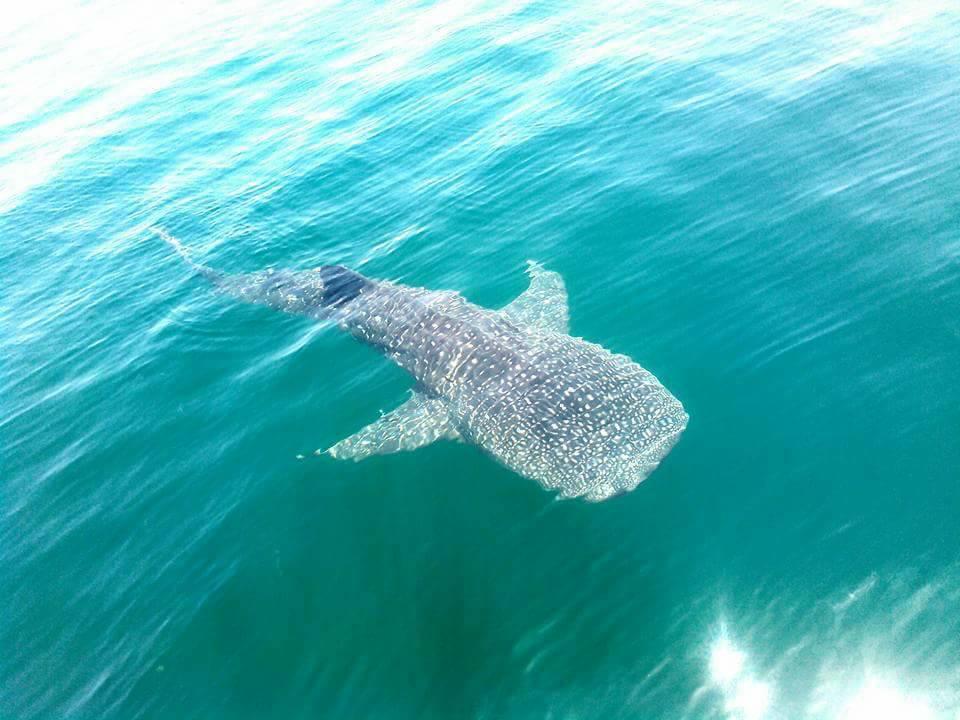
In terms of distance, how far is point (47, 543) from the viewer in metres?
13.0

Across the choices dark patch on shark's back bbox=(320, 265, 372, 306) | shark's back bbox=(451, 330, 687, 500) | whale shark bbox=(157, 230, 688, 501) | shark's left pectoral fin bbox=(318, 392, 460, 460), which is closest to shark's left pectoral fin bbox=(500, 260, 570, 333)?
whale shark bbox=(157, 230, 688, 501)

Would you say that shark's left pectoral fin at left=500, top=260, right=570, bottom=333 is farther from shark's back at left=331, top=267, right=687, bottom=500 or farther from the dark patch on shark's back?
the dark patch on shark's back

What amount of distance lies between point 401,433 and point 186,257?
1128cm

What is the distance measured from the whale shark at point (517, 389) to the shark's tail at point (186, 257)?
12.9 ft

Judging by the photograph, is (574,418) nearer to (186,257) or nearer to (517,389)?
(517,389)

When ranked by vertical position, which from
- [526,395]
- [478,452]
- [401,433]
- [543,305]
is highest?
[526,395]

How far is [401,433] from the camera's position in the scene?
13375 mm

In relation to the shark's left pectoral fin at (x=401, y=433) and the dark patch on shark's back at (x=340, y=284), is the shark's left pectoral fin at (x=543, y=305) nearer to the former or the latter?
the shark's left pectoral fin at (x=401, y=433)

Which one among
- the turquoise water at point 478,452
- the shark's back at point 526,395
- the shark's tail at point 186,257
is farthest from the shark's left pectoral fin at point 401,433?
the shark's tail at point 186,257

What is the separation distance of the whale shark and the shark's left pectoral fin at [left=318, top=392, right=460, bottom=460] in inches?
0.9

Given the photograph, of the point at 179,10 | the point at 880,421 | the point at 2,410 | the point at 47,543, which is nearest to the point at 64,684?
the point at 47,543

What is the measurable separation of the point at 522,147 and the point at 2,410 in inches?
634

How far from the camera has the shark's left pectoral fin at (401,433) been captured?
519 inches

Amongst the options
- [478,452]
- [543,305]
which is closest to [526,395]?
[478,452]
